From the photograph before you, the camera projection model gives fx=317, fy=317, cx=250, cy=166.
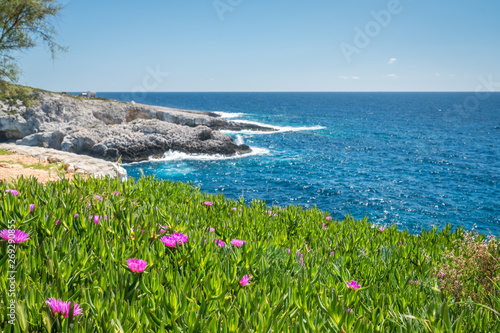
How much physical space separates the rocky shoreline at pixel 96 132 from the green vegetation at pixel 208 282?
2816cm

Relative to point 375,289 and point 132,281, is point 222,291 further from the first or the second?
point 375,289

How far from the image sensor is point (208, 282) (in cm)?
205

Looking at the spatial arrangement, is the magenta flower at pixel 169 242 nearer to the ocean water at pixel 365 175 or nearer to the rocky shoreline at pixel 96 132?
the ocean water at pixel 365 175

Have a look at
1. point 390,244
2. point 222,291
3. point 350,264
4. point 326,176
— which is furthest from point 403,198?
point 222,291

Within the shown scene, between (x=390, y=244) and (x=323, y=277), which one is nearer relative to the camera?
(x=323, y=277)

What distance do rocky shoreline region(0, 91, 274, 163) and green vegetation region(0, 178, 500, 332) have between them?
2816cm

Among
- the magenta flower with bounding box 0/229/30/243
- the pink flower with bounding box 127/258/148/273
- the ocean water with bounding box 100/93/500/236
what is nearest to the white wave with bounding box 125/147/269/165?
the ocean water with bounding box 100/93/500/236

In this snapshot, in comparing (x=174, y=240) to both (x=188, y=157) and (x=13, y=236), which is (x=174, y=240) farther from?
(x=188, y=157)

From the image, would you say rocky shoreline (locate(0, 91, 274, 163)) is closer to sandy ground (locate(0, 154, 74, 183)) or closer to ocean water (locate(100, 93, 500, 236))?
ocean water (locate(100, 93, 500, 236))

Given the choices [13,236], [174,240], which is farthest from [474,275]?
[13,236]

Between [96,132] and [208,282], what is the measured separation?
3268 centimetres

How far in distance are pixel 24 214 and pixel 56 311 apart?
1.59m

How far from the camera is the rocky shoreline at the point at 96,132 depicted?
2978cm

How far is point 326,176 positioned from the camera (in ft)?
89.5
